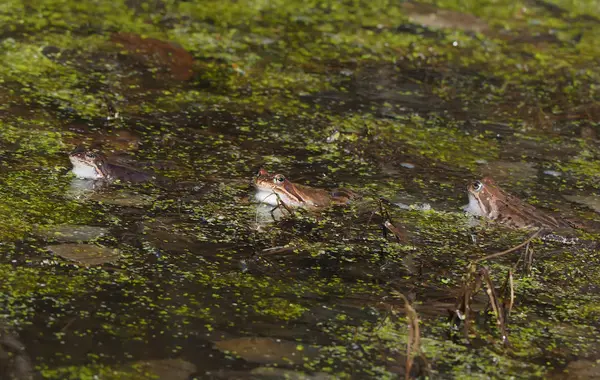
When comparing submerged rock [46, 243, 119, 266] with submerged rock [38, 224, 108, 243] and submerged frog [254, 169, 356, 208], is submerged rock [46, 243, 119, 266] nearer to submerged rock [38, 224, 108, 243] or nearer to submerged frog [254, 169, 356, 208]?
submerged rock [38, 224, 108, 243]

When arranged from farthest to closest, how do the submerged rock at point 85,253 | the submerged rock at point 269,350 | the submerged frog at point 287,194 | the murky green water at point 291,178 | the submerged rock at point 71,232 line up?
1. the submerged frog at point 287,194
2. the submerged rock at point 71,232
3. the submerged rock at point 85,253
4. the murky green water at point 291,178
5. the submerged rock at point 269,350

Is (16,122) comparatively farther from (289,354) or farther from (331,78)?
(289,354)

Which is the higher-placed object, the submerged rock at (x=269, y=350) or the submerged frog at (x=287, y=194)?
the submerged rock at (x=269, y=350)

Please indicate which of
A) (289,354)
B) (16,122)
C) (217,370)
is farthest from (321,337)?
(16,122)

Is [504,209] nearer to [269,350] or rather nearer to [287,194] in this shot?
[287,194]

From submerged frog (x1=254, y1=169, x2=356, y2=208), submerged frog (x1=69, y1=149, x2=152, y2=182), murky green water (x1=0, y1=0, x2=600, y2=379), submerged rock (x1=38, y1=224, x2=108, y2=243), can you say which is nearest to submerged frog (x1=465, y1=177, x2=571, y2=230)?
murky green water (x1=0, y1=0, x2=600, y2=379)

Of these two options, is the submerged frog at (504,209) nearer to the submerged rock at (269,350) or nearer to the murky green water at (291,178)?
the murky green water at (291,178)

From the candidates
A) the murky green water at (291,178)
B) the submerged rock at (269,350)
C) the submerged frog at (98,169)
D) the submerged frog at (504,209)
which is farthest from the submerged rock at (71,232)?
the submerged frog at (504,209)
